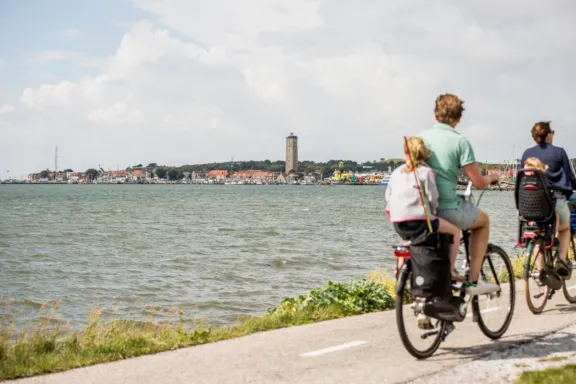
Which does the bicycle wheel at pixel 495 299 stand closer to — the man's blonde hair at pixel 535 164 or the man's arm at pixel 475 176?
the man's arm at pixel 475 176

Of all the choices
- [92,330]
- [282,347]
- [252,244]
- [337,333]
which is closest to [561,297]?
[337,333]

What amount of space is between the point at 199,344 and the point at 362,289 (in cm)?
257

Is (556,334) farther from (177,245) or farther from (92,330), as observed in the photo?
(177,245)

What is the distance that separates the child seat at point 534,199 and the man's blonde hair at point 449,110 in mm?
1899

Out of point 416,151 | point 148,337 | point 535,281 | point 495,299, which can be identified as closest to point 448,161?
point 416,151

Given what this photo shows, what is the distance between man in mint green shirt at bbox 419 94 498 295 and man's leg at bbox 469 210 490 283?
0.18 ft

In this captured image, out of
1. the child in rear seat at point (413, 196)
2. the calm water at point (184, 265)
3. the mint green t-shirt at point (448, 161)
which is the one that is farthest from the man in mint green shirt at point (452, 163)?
the calm water at point (184, 265)

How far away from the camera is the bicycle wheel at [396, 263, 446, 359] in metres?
5.27

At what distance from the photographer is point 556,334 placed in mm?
6285

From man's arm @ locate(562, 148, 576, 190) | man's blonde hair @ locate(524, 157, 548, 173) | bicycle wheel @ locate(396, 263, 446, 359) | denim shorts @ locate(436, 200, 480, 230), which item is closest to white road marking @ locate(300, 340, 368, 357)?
bicycle wheel @ locate(396, 263, 446, 359)

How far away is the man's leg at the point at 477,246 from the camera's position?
575 cm

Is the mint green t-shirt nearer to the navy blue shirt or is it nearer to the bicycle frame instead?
the bicycle frame

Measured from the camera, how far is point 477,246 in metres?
5.79

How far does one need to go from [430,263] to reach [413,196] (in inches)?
21.6
